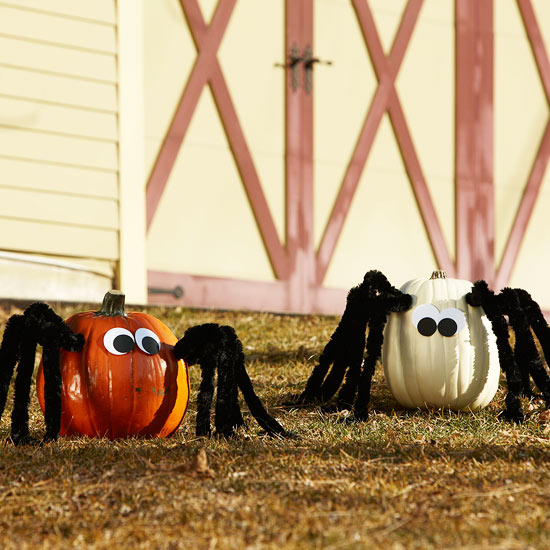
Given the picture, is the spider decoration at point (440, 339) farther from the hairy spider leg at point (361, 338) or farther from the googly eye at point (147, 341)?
the googly eye at point (147, 341)

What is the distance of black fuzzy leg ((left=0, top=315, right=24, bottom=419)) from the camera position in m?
4.08

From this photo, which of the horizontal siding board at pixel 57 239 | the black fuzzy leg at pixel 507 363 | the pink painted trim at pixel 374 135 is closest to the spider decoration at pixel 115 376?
the black fuzzy leg at pixel 507 363

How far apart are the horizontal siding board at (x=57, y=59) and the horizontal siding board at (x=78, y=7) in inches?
10.8

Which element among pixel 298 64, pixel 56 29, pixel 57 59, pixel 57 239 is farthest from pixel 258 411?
pixel 298 64

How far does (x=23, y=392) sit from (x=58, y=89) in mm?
4282

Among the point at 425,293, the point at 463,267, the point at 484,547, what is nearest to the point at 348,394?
the point at 425,293

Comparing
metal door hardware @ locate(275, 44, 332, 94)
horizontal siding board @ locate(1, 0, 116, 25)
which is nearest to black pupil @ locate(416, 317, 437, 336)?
horizontal siding board @ locate(1, 0, 116, 25)

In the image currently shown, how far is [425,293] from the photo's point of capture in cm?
469

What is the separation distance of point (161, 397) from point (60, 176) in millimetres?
4061

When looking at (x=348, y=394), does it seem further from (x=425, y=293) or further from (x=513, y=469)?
(x=513, y=469)

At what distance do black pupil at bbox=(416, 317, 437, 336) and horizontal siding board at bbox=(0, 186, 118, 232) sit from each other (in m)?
3.91

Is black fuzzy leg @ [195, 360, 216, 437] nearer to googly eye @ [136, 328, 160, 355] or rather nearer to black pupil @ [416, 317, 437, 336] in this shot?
googly eye @ [136, 328, 160, 355]

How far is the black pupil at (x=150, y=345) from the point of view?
4113 millimetres

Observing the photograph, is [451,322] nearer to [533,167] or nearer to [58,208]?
[58,208]
